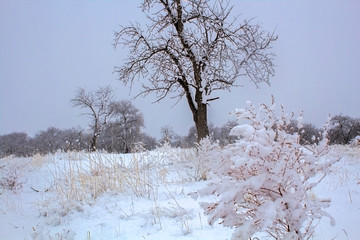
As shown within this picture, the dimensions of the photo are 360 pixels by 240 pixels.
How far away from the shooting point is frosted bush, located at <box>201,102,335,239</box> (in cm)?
138

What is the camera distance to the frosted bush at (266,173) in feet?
4.51

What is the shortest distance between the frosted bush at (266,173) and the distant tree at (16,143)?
70.5 meters

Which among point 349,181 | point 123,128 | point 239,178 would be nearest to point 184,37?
point 349,181

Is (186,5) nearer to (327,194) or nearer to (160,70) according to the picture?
(160,70)

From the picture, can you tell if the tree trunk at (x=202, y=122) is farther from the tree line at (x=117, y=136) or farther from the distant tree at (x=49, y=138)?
the distant tree at (x=49, y=138)

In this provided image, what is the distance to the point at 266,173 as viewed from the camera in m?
1.42

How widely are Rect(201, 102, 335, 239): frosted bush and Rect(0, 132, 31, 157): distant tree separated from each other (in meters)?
70.5

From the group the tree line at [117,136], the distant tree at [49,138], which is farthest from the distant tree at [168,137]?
the distant tree at [49,138]

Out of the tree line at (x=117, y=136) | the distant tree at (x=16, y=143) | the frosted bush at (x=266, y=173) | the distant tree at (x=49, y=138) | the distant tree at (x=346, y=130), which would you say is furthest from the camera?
the distant tree at (x=49, y=138)

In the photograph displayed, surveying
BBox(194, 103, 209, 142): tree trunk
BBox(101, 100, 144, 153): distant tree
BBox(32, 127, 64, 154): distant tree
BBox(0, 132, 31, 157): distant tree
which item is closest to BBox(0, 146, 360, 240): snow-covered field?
BBox(194, 103, 209, 142): tree trunk

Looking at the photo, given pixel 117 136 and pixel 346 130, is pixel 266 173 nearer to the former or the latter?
pixel 117 136

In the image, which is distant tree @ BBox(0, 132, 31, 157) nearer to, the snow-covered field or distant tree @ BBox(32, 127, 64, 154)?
distant tree @ BBox(32, 127, 64, 154)

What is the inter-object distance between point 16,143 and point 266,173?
78811 millimetres

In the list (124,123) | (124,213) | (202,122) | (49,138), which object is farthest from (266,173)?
(49,138)
